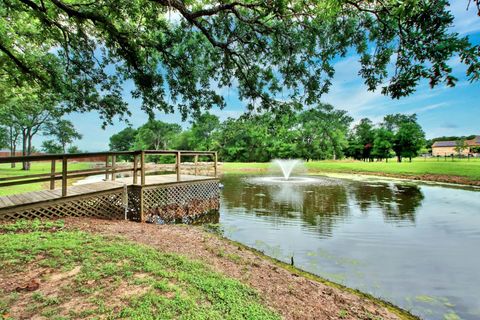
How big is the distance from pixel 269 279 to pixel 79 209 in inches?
235

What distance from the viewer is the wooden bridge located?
20.7ft

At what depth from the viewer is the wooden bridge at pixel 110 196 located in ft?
20.7

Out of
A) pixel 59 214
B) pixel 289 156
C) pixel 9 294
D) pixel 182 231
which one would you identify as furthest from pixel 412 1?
pixel 289 156

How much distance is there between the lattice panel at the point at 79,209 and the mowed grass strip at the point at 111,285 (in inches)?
69.6

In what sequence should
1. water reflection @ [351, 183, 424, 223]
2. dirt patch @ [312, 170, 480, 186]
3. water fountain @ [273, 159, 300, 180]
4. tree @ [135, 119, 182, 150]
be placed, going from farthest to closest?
tree @ [135, 119, 182, 150] → water fountain @ [273, 159, 300, 180] → dirt patch @ [312, 170, 480, 186] → water reflection @ [351, 183, 424, 223]

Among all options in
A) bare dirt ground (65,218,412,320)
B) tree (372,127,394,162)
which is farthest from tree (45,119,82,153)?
tree (372,127,394,162)

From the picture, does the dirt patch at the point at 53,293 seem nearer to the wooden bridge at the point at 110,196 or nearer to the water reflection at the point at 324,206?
the wooden bridge at the point at 110,196

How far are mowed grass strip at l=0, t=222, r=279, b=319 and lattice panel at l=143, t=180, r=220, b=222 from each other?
445 centimetres

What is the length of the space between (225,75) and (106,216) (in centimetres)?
574

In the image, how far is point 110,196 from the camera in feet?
26.7

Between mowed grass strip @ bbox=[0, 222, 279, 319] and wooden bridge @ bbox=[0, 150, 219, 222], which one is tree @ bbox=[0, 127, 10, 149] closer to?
wooden bridge @ bbox=[0, 150, 219, 222]

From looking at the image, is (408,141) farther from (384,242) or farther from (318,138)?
(384,242)

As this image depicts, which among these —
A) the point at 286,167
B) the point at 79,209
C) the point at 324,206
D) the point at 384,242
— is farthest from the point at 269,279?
the point at 286,167

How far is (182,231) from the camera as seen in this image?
7.00m
